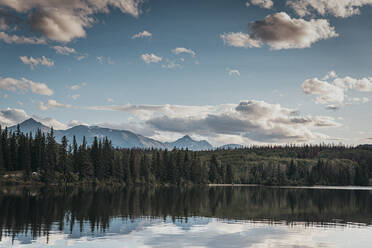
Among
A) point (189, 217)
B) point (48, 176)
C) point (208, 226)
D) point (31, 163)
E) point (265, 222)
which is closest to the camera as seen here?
point (208, 226)

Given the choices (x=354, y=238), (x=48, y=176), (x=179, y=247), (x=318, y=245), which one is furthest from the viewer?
(x=48, y=176)

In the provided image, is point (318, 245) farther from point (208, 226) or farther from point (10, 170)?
point (10, 170)

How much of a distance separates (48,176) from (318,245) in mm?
154816

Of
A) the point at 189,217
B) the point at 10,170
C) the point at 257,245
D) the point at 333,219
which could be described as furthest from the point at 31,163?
the point at 257,245

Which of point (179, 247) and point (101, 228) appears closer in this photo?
point (179, 247)

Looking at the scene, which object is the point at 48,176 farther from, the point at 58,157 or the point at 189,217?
the point at 189,217

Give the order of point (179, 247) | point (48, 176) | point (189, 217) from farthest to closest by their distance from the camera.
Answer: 1. point (48, 176)
2. point (189, 217)
3. point (179, 247)

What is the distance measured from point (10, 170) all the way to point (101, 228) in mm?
150608

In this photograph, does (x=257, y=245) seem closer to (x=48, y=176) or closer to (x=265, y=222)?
(x=265, y=222)

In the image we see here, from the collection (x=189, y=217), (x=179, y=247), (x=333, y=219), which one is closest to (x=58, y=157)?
(x=189, y=217)

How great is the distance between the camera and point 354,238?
52844 millimetres

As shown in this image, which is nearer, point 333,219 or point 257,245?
point 257,245

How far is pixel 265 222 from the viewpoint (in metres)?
67.9

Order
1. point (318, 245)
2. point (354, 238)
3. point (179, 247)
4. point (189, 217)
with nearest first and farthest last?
1. point (179, 247)
2. point (318, 245)
3. point (354, 238)
4. point (189, 217)
